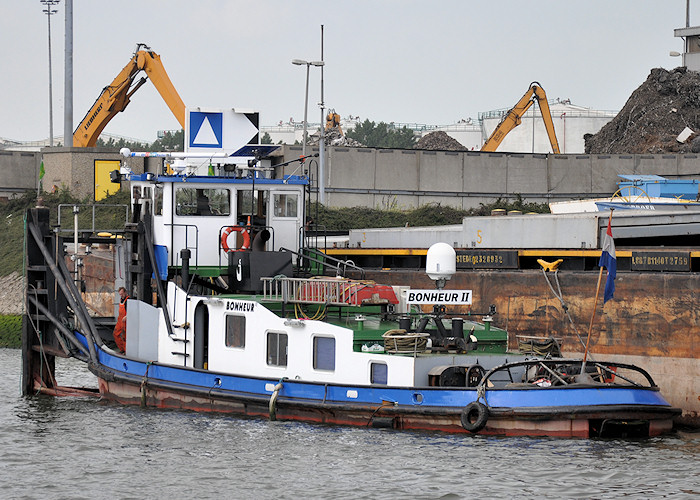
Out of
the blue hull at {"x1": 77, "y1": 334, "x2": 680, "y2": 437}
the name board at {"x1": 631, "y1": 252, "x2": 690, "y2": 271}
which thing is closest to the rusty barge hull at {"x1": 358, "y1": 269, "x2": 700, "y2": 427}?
the name board at {"x1": 631, "y1": 252, "x2": 690, "y2": 271}

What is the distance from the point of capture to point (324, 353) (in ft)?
56.1

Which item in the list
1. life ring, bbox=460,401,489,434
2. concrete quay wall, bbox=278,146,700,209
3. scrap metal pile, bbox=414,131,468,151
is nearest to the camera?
life ring, bbox=460,401,489,434

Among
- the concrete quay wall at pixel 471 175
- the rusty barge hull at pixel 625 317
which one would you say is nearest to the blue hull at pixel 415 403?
the rusty barge hull at pixel 625 317

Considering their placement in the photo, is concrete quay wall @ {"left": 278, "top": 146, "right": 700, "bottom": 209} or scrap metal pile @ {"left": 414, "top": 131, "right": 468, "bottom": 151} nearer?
concrete quay wall @ {"left": 278, "top": 146, "right": 700, "bottom": 209}

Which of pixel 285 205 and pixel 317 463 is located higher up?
pixel 285 205

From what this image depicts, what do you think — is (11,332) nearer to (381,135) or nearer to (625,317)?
(625,317)

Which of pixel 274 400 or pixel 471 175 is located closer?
pixel 274 400

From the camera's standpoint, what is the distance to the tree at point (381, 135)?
88.7 m

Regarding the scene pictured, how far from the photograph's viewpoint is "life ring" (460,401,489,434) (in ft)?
50.6

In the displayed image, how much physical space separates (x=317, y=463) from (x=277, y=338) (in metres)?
3.30

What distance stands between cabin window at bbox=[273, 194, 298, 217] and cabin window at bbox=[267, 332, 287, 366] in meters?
3.43

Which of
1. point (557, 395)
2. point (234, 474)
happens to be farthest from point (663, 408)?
point (234, 474)

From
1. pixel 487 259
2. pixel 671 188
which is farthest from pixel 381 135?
pixel 487 259

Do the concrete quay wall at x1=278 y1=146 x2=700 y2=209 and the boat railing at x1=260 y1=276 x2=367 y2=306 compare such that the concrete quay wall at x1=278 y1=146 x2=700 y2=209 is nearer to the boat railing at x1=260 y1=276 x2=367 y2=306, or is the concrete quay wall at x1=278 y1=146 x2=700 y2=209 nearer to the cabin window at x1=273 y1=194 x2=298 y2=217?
the cabin window at x1=273 y1=194 x2=298 y2=217
